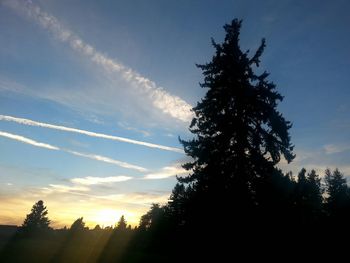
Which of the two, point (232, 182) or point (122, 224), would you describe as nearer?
point (232, 182)

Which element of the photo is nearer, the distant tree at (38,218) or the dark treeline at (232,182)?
the dark treeline at (232,182)

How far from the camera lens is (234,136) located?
66.1 feet

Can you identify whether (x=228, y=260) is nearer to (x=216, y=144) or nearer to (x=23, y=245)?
(x=216, y=144)

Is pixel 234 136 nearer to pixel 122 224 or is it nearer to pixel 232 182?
pixel 232 182

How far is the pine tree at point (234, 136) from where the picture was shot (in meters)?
18.7

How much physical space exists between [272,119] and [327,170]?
72.5 metres

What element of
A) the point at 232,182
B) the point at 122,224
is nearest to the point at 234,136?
the point at 232,182

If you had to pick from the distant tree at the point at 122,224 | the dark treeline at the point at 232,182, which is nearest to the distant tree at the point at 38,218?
the distant tree at the point at 122,224

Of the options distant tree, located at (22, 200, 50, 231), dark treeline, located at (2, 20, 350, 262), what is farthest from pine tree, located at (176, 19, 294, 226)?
distant tree, located at (22, 200, 50, 231)

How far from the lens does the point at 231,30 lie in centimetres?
2334

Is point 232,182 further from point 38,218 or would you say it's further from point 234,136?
point 38,218

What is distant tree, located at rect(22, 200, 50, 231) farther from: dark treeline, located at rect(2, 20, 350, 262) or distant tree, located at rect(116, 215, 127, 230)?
dark treeline, located at rect(2, 20, 350, 262)

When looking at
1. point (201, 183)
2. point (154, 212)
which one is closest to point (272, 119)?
point (201, 183)

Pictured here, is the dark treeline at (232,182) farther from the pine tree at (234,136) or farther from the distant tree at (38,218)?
the distant tree at (38,218)
